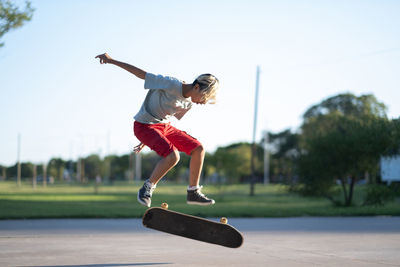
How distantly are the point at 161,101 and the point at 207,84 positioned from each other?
1.95 ft

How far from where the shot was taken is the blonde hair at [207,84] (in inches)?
233

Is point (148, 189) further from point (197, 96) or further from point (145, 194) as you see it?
point (197, 96)

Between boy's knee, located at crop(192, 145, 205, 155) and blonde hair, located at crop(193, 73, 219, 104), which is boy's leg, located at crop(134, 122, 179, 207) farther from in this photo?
blonde hair, located at crop(193, 73, 219, 104)

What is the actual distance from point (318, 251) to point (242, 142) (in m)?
121

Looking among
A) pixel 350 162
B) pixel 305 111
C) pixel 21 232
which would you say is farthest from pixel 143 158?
pixel 21 232

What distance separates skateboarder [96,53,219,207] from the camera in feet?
19.4

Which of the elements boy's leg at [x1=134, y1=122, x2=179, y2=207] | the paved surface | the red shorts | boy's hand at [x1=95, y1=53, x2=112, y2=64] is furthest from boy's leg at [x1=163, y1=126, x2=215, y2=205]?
boy's hand at [x1=95, y1=53, x2=112, y2=64]

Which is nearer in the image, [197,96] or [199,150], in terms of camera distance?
[197,96]

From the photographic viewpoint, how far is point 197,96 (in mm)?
5922

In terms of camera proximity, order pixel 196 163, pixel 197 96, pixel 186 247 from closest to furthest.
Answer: pixel 197 96, pixel 196 163, pixel 186 247

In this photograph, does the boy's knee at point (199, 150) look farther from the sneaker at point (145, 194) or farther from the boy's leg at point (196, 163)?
the sneaker at point (145, 194)

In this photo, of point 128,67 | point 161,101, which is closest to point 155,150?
point 161,101

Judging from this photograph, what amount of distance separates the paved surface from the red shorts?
5.22 ft

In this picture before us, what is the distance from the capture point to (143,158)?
11162 centimetres
